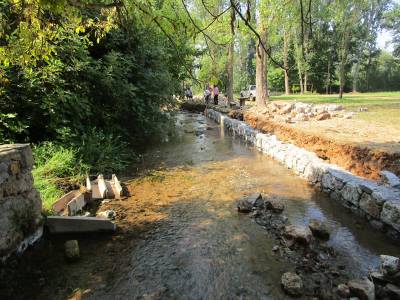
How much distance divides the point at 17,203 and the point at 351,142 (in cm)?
680

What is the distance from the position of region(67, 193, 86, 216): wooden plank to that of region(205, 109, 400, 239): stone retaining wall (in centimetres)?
483

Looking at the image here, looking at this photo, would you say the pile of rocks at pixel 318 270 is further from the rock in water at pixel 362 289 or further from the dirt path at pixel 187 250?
the dirt path at pixel 187 250

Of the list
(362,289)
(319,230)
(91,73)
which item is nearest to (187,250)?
(319,230)

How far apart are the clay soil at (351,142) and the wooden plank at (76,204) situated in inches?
210

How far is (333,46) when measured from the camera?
110 ft

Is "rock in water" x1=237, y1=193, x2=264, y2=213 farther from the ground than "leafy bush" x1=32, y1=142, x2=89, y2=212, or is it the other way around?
"leafy bush" x1=32, y1=142, x2=89, y2=212

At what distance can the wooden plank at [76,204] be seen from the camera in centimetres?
576

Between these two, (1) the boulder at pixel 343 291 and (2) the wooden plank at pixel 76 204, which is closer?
(1) the boulder at pixel 343 291

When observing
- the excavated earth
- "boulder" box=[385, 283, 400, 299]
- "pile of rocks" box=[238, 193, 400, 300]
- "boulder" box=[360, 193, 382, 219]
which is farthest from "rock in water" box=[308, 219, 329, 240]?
the excavated earth

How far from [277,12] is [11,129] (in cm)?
1137

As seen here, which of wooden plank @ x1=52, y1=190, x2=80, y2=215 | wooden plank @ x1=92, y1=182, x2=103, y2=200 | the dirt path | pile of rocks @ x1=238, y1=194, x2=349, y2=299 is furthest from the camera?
wooden plank @ x1=92, y1=182, x2=103, y2=200

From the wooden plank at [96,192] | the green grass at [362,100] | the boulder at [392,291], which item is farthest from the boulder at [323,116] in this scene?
the boulder at [392,291]

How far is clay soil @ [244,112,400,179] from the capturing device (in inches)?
253

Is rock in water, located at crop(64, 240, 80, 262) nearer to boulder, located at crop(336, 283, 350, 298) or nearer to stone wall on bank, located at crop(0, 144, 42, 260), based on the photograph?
stone wall on bank, located at crop(0, 144, 42, 260)
